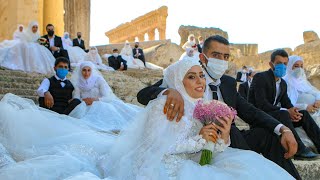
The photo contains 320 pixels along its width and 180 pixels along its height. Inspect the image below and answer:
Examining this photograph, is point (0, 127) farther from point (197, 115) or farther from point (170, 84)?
point (197, 115)

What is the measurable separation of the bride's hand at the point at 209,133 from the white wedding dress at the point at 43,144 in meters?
1.05

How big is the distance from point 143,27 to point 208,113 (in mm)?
33170

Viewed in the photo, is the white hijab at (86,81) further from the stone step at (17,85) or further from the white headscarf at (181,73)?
the white headscarf at (181,73)

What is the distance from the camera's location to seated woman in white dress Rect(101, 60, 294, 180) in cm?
322

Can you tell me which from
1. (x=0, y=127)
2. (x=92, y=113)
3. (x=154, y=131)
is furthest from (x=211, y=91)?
(x=92, y=113)

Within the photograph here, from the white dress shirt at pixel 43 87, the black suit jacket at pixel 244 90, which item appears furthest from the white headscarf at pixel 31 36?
the black suit jacket at pixel 244 90

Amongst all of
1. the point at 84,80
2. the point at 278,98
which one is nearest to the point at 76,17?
the point at 84,80

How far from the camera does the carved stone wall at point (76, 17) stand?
21969 millimetres

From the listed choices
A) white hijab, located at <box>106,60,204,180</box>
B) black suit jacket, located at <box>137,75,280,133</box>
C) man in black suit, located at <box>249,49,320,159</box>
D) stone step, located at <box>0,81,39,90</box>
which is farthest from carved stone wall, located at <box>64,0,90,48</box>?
white hijab, located at <box>106,60,204,180</box>

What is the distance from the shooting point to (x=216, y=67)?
423 cm

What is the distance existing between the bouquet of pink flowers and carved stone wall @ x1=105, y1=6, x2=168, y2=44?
99.1ft

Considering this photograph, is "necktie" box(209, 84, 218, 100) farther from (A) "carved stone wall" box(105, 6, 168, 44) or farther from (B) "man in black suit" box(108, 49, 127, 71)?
(A) "carved stone wall" box(105, 6, 168, 44)

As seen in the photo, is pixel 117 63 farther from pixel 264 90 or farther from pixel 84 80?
pixel 264 90

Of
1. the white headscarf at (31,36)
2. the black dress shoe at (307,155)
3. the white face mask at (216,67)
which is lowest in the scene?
the black dress shoe at (307,155)
